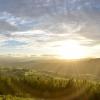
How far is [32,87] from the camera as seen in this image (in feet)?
334

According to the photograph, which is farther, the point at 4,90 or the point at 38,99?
the point at 4,90

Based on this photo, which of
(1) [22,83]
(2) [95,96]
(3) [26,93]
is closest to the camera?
(2) [95,96]

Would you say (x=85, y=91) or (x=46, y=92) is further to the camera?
(x=46, y=92)

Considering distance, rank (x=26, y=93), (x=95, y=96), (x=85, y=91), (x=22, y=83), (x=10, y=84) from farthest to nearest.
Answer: (x=22, y=83) → (x=10, y=84) → (x=26, y=93) → (x=85, y=91) → (x=95, y=96)

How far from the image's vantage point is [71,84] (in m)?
94.9

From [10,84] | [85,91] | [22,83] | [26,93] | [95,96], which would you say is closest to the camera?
[95,96]

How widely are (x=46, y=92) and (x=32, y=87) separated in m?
10.2

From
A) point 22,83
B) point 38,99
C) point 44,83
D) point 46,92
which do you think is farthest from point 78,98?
point 22,83

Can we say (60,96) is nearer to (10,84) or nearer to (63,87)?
(63,87)

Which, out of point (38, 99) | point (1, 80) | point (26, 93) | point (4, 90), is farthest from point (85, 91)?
point (1, 80)

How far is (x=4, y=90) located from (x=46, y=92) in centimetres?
1409

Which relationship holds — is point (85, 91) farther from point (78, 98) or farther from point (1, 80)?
point (1, 80)

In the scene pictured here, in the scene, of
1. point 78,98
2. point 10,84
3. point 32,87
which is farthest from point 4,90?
point 78,98

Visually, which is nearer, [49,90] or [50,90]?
[49,90]
